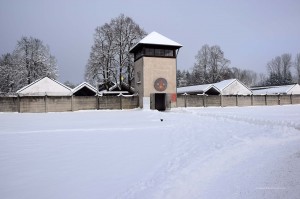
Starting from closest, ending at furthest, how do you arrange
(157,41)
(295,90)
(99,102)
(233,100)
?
1. (99,102)
2. (157,41)
3. (233,100)
4. (295,90)

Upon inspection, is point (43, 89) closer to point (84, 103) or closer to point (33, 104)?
point (33, 104)

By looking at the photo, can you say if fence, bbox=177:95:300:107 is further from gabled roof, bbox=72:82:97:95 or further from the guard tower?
gabled roof, bbox=72:82:97:95

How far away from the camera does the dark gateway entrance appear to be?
32.7m

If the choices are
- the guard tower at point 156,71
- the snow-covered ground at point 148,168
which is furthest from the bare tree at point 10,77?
the snow-covered ground at point 148,168

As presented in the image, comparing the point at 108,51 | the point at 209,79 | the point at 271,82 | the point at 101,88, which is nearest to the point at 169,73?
the point at 108,51

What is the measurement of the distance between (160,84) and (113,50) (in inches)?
554

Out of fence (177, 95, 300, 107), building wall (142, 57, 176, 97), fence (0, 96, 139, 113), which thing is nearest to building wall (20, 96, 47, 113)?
fence (0, 96, 139, 113)

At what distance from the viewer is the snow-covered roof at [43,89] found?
3509 cm

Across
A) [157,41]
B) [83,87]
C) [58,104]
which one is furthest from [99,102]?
[157,41]

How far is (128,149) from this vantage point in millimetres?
8164

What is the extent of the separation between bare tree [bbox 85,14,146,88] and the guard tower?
368 inches

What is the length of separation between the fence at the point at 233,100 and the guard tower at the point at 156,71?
281cm

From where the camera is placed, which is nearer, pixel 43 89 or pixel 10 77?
pixel 43 89

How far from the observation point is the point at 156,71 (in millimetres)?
31688
